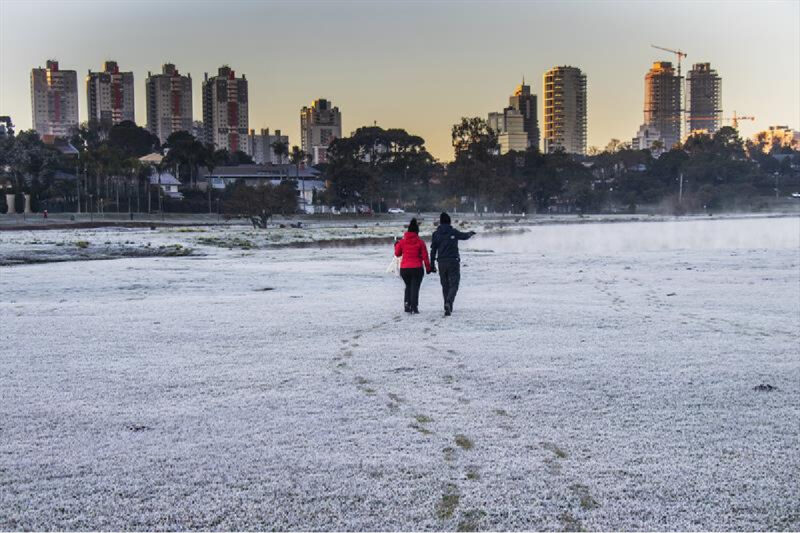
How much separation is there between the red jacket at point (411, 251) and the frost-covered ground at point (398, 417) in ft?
3.57

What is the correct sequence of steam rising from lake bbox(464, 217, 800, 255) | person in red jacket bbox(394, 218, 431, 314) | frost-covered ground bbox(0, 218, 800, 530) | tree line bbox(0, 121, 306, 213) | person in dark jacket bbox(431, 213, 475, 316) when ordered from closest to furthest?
1. frost-covered ground bbox(0, 218, 800, 530)
2. person in dark jacket bbox(431, 213, 475, 316)
3. person in red jacket bbox(394, 218, 431, 314)
4. steam rising from lake bbox(464, 217, 800, 255)
5. tree line bbox(0, 121, 306, 213)

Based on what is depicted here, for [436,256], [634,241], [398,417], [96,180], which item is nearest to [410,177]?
[96,180]

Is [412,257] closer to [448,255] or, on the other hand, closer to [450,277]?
[448,255]

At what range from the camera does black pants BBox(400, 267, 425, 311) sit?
709 inches

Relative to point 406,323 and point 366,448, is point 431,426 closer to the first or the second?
point 366,448

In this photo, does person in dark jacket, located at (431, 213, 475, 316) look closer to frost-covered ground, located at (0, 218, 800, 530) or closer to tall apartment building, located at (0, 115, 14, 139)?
frost-covered ground, located at (0, 218, 800, 530)

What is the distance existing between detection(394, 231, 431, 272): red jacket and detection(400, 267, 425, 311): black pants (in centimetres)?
12

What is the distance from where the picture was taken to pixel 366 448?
8.02m

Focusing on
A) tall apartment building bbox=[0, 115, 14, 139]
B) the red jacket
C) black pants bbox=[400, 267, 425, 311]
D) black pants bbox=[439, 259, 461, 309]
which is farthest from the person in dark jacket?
tall apartment building bbox=[0, 115, 14, 139]

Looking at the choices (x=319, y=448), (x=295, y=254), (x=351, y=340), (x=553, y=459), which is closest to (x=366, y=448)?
(x=319, y=448)

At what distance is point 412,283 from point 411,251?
67 centimetres

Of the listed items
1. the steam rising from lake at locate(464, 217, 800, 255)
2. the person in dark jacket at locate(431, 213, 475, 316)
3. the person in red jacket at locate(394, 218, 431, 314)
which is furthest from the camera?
the steam rising from lake at locate(464, 217, 800, 255)

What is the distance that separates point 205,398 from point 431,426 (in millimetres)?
2841

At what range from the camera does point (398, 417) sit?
917 cm
